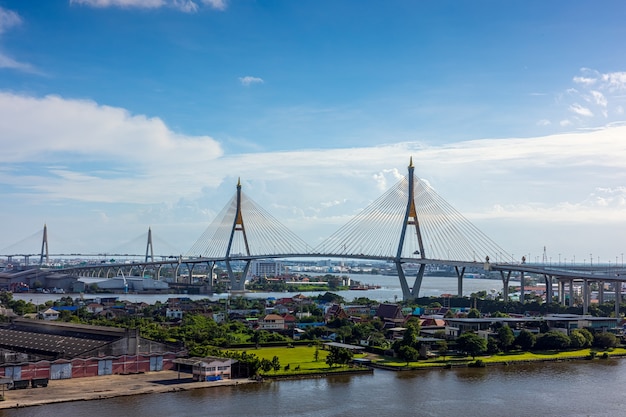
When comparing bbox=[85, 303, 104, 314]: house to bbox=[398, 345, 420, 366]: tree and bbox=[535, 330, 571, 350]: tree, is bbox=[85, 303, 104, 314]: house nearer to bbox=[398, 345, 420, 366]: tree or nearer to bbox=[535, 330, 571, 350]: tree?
bbox=[398, 345, 420, 366]: tree

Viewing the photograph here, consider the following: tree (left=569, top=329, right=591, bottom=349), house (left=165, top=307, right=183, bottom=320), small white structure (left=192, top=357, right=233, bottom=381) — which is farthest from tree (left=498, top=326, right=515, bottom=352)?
house (left=165, top=307, right=183, bottom=320)

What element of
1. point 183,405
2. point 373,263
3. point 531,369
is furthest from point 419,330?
point 373,263

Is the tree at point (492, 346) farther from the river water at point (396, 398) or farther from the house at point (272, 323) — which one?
the house at point (272, 323)

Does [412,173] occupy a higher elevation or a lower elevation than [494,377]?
higher

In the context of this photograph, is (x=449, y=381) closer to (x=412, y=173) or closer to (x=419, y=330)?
(x=419, y=330)

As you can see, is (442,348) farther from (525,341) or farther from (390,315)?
(390,315)

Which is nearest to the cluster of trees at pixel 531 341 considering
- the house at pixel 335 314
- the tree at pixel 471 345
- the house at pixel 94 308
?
the tree at pixel 471 345
